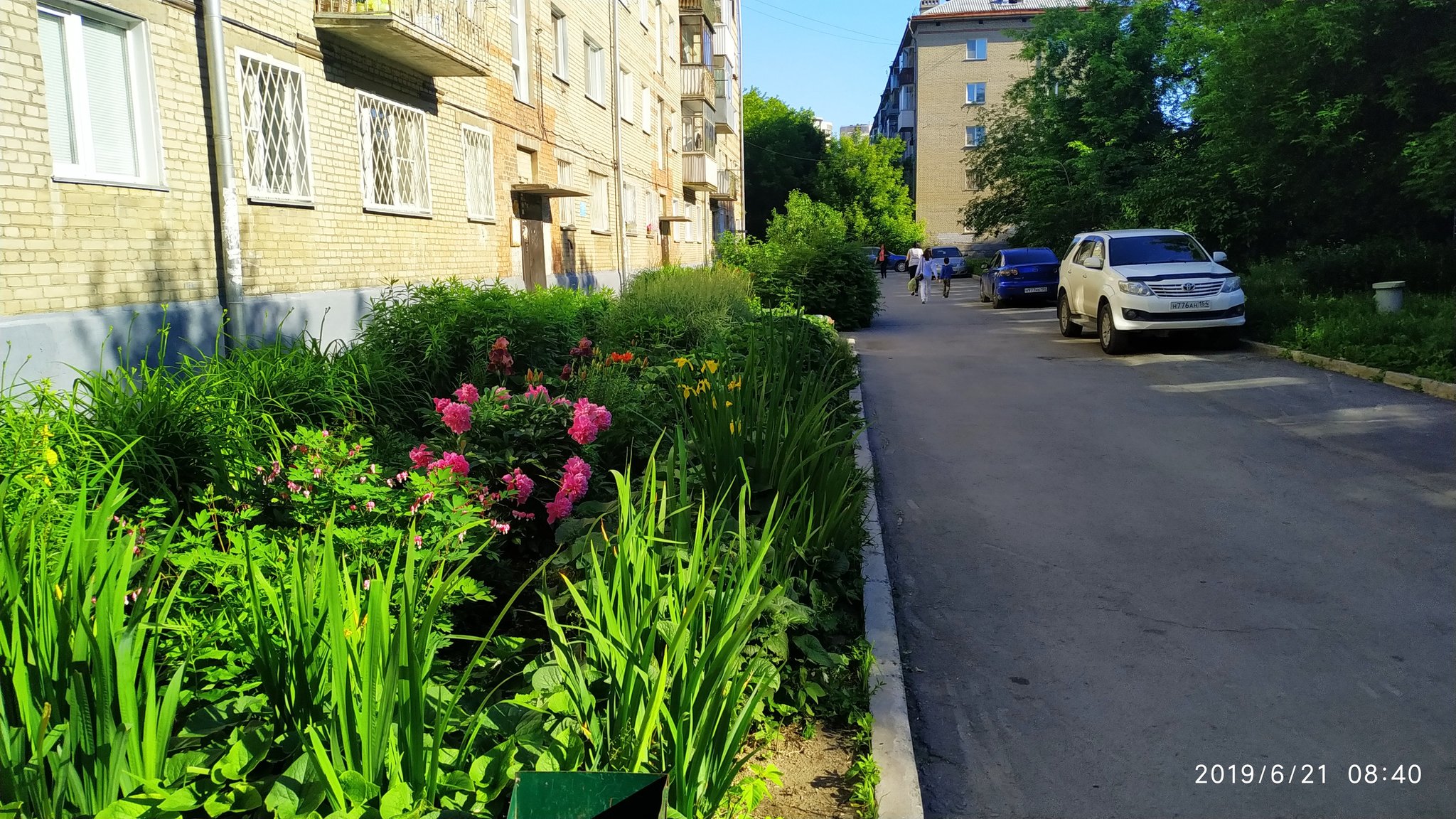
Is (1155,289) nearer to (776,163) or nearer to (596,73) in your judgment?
(596,73)

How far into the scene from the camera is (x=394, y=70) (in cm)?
1420

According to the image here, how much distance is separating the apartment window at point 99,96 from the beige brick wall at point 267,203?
0.14m

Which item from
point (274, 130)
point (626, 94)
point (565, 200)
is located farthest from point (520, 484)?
point (626, 94)

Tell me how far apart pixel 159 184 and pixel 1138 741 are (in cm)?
945

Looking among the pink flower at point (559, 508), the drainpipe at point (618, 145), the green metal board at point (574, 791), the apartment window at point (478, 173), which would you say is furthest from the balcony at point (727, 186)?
the green metal board at point (574, 791)

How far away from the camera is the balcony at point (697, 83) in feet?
127

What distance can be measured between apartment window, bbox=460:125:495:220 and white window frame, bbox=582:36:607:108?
7.71 meters

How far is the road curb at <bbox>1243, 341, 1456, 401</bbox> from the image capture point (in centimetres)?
994

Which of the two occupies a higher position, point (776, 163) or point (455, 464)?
point (776, 163)

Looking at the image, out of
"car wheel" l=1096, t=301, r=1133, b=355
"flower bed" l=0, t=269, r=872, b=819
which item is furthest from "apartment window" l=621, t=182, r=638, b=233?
"flower bed" l=0, t=269, r=872, b=819

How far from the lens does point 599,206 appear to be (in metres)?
25.7
